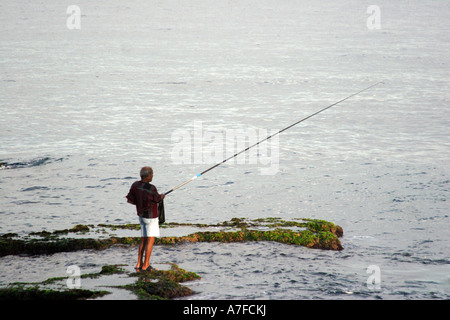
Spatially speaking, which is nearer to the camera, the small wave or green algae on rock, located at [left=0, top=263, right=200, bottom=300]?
green algae on rock, located at [left=0, top=263, right=200, bottom=300]

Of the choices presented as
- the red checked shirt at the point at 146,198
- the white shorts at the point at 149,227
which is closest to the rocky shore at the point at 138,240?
the white shorts at the point at 149,227

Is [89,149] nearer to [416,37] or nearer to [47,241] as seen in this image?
[47,241]

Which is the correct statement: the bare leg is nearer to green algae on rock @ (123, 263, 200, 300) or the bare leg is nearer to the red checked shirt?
green algae on rock @ (123, 263, 200, 300)

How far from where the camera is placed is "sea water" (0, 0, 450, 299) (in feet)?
23.7

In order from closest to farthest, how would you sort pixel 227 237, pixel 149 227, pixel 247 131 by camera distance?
pixel 149 227 → pixel 227 237 → pixel 247 131

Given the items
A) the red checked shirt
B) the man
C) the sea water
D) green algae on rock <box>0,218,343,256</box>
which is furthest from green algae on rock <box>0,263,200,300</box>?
green algae on rock <box>0,218,343,256</box>

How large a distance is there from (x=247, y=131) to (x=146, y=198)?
10.3 meters

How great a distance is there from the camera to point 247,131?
16.0 metres

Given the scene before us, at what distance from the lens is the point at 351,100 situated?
67.4 feet

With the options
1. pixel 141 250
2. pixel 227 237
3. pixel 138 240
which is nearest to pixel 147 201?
pixel 141 250

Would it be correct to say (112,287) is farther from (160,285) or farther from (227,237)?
(227,237)

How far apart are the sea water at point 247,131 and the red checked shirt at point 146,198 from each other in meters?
0.89

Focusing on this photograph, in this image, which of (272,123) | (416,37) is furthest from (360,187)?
(416,37)

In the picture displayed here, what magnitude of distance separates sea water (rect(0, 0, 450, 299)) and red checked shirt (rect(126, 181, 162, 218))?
0.89 meters
